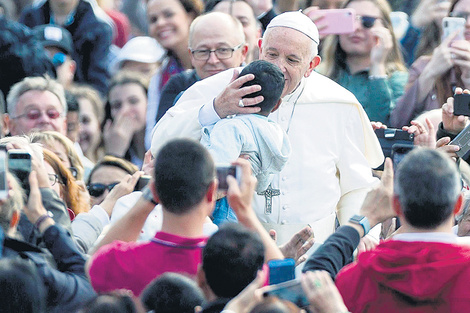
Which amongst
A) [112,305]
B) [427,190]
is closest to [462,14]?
[427,190]

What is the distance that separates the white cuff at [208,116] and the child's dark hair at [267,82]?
0.71ft

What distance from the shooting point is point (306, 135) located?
584cm

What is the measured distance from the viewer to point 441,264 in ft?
12.2

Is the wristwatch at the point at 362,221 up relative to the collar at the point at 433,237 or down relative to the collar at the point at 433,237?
down

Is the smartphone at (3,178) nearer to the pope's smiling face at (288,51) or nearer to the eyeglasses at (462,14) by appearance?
the pope's smiling face at (288,51)

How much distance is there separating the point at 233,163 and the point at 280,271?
1.85 feet

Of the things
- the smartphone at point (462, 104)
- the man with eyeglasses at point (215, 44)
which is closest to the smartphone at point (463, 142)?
the smartphone at point (462, 104)

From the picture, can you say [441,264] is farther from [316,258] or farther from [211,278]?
[211,278]

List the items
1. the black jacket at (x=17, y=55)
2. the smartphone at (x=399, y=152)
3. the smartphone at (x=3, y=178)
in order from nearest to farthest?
the smartphone at (x=3, y=178)
the smartphone at (x=399, y=152)
the black jacket at (x=17, y=55)

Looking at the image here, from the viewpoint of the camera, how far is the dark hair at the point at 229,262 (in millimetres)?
3529

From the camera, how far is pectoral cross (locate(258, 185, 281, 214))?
5703mm

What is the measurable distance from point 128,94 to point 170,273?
541cm

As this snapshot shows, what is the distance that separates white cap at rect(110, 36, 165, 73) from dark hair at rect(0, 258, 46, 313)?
6.32 metres

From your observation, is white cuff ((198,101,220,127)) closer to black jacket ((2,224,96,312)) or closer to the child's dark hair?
the child's dark hair
